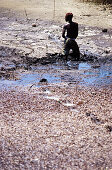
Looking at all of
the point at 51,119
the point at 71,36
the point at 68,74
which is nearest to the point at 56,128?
the point at 51,119

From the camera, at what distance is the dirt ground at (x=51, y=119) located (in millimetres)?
3611

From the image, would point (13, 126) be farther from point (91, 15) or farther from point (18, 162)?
point (91, 15)

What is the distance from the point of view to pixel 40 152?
372cm

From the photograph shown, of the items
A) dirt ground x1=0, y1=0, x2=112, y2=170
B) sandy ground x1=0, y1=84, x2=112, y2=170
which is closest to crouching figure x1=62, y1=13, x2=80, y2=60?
dirt ground x1=0, y1=0, x2=112, y2=170

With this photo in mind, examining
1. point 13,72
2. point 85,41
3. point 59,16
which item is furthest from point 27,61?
point 59,16

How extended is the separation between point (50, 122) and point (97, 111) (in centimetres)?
98

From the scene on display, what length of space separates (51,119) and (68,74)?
237cm

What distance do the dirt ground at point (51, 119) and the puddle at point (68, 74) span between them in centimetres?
24

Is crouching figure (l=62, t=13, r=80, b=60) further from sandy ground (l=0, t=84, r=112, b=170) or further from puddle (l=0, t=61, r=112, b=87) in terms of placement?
sandy ground (l=0, t=84, r=112, b=170)

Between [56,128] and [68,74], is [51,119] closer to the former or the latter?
[56,128]

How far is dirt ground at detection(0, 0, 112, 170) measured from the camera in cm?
361

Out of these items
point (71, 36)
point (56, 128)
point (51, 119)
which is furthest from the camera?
point (71, 36)

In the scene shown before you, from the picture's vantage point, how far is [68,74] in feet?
22.0

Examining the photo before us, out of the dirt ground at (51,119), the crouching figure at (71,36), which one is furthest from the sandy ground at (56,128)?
the crouching figure at (71,36)
